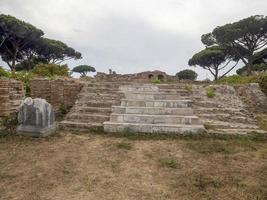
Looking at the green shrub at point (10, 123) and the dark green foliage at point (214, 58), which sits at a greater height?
the dark green foliage at point (214, 58)

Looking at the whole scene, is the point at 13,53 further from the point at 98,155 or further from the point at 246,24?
the point at 98,155

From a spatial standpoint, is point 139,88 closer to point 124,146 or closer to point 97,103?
point 97,103

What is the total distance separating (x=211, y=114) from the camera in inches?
302

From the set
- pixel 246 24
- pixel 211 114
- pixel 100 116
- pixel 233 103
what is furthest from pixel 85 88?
pixel 246 24

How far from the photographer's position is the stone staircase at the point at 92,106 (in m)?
7.05

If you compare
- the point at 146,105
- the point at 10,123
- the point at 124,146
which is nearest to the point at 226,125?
the point at 146,105

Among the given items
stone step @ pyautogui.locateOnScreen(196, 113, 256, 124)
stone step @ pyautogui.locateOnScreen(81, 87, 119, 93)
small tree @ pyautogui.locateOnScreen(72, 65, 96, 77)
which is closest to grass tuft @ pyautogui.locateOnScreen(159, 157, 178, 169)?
stone step @ pyautogui.locateOnScreen(196, 113, 256, 124)

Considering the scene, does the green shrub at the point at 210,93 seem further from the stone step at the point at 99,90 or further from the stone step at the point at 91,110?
the stone step at the point at 91,110

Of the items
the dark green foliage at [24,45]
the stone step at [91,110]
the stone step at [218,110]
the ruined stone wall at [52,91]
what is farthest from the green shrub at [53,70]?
the dark green foliage at [24,45]

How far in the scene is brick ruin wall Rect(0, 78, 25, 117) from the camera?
6.65 meters

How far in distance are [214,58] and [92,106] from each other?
108ft

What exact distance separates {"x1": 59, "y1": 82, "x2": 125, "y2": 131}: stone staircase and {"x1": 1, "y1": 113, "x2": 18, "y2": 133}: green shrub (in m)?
1.11

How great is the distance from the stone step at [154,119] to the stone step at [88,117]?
0.29m

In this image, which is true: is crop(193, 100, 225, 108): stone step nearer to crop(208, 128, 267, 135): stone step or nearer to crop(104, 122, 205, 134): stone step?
crop(208, 128, 267, 135): stone step
